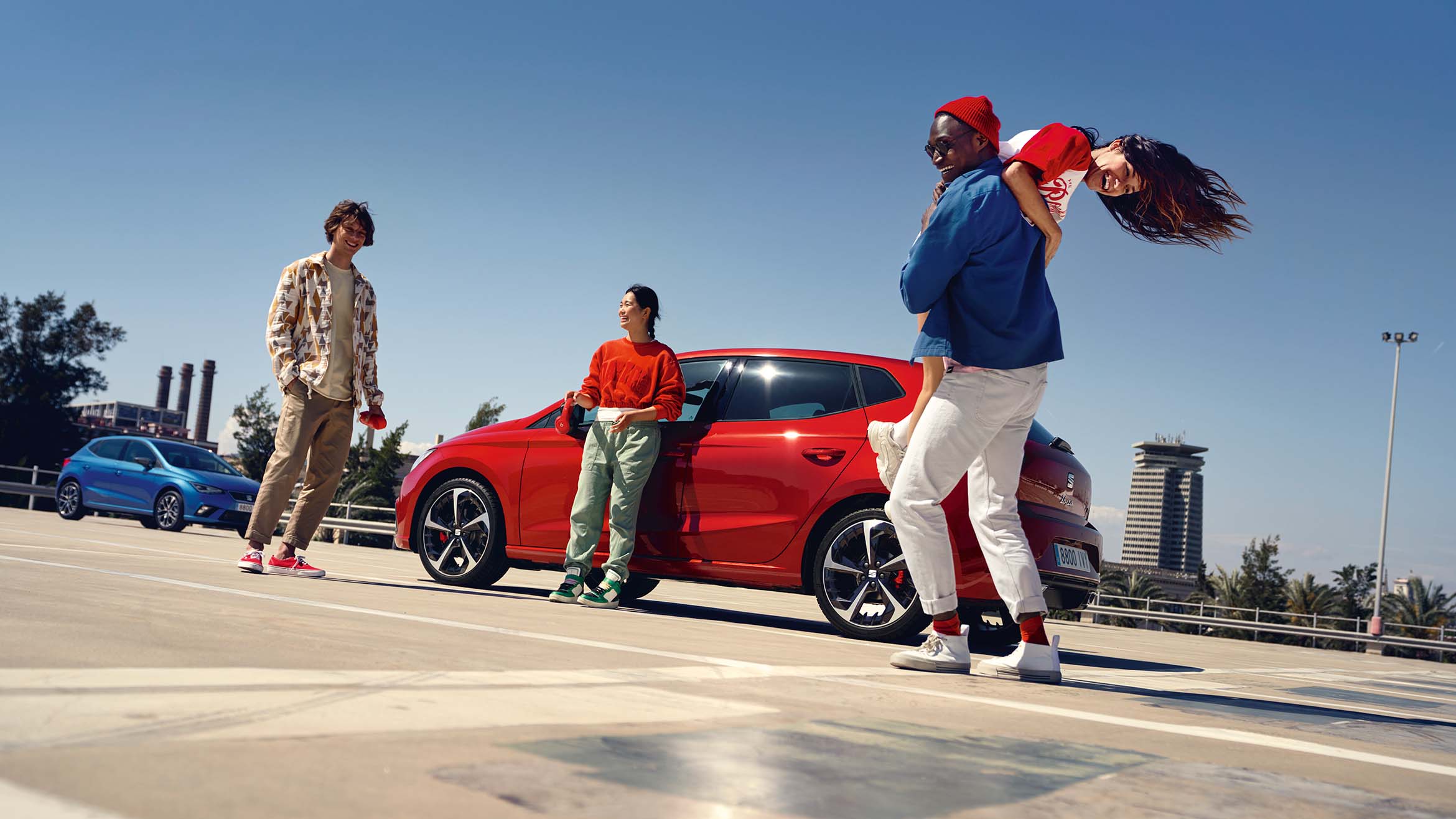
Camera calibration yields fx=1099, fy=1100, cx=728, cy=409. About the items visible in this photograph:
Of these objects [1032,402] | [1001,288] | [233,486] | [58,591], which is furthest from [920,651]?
[233,486]

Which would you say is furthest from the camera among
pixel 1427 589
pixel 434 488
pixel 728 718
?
pixel 1427 589

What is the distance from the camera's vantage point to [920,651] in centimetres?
413

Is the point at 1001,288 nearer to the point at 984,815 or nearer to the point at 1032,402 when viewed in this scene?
the point at 1032,402

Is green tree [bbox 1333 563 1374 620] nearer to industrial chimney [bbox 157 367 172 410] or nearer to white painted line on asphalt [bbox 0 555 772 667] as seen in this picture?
white painted line on asphalt [bbox 0 555 772 667]

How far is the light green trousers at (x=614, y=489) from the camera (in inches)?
247

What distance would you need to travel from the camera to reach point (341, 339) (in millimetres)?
6797

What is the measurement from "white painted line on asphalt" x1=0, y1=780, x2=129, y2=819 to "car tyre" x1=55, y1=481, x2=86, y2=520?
19.0m

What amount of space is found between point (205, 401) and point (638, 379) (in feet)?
308

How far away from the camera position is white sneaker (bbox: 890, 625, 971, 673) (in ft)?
13.4

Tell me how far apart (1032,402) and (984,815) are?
109 inches

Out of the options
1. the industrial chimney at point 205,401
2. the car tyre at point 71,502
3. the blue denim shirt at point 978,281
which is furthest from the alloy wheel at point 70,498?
the industrial chimney at point 205,401

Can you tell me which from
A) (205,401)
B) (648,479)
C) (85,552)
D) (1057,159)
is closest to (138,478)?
(85,552)

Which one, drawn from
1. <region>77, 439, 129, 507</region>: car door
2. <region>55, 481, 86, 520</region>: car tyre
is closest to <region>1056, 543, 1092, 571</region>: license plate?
<region>77, 439, 129, 507</region>: car door

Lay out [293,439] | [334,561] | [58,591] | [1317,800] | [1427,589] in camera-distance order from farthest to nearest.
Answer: [1427,589]
[334,561]
[293,439]
[58,591]
[1317,800]
